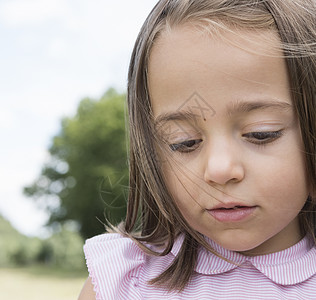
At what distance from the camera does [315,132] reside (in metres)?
Result: 1.49

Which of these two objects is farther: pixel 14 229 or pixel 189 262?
pixel 14 229

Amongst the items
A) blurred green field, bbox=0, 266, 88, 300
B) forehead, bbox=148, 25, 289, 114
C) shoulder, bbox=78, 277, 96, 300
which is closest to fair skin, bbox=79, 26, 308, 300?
forehead, bbox=148, 25, 289, 114

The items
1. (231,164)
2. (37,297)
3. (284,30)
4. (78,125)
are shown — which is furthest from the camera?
(78,125)

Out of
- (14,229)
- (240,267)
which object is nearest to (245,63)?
(240,267)

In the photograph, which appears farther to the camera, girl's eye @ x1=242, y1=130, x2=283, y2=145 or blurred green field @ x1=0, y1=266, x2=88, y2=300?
blurred green field @ x1=0, y1=266, x2=88, y2=300

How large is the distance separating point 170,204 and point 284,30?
0.59 m

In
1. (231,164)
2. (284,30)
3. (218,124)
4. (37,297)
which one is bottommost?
(37,297)

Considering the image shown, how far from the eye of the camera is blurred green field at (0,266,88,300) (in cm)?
1460

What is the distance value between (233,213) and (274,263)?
11.1 inches

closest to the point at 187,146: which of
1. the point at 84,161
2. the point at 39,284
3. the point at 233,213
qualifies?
the point at 233,213

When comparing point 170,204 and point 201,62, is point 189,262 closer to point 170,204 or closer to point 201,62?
point 170,204

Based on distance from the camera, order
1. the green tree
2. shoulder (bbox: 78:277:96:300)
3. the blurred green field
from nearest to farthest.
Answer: shoulder (bbox: 78:277:96:300)
the blurred green field
the green tree

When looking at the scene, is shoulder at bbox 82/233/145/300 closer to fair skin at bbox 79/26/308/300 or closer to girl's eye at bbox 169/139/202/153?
fair skin at bbox 79/26/308/300

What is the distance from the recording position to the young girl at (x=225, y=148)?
1.40m
